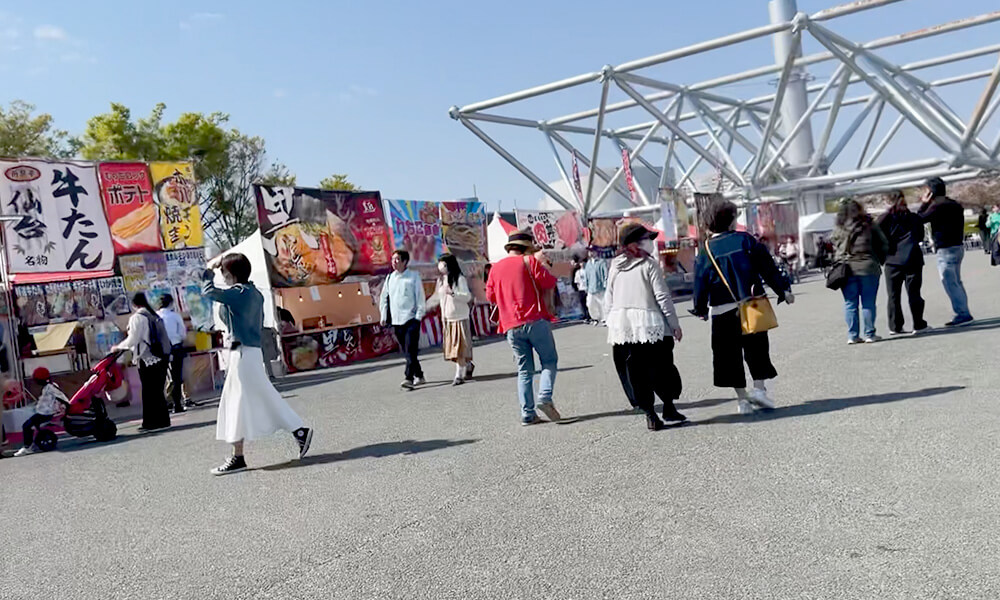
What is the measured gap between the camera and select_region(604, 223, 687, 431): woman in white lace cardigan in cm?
673

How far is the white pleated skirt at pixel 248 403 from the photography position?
674 centimetres

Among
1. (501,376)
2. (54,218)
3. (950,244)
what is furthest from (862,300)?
(54,218)

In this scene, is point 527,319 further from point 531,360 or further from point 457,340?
point 457,340

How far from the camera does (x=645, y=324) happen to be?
6.73m

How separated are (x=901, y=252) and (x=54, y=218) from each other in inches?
479

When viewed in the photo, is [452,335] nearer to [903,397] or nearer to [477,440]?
[477,440]

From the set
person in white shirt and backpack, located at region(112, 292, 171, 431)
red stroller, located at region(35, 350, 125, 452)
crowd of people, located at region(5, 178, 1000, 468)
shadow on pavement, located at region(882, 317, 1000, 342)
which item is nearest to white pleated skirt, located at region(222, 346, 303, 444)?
crowd of people, located at region(5, 178, 1000, 468)

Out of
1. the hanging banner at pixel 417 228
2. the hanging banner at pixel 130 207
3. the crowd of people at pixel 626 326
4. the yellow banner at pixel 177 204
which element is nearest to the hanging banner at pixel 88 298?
the hanging banner at pixel 130 207

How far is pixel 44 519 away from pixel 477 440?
3.11 meters

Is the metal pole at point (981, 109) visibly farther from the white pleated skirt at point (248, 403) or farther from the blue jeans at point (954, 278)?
the white pleated skirt at point (248, 403)

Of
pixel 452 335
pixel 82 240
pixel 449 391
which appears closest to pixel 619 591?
pixel 449 391

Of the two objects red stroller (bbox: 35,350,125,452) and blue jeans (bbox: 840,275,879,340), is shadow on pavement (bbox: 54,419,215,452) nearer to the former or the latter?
red stroller (bbox: 35,350,125,452)

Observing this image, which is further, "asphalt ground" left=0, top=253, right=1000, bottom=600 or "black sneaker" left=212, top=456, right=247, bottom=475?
"black sneaker" left=212, top=456, right=247, bottom=475

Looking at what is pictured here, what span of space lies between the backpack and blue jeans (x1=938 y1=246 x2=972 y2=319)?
31.2 feet
